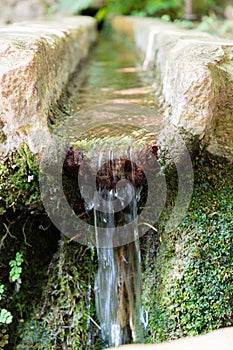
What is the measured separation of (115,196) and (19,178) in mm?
577

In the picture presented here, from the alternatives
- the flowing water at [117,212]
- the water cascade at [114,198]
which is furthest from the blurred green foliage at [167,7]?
the water cascade at [114,198]

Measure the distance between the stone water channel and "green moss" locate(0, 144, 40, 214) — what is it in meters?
0.19

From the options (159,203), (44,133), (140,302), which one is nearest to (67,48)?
(44,133)

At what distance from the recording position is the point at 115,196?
→ 8.83ft

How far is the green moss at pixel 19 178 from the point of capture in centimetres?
258

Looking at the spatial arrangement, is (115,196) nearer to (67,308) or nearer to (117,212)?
(117,212)

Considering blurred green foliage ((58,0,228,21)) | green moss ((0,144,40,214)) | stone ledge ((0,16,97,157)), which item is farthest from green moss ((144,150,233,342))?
blurred green foliage ((58,0,228,21))

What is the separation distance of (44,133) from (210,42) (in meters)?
1.36

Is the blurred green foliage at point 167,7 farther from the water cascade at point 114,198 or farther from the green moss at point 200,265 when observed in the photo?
the green moss at point 200,265

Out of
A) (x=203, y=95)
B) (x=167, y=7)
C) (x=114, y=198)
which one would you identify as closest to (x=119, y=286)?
(x=114, y=198)

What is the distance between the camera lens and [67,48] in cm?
414

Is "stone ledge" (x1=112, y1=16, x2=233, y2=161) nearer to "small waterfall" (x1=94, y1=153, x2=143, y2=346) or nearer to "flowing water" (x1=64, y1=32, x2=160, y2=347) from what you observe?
"flowing water" (x1=64, y1=32, x2=160, y2=347)

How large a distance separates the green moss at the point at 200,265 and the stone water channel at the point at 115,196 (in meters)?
0.20

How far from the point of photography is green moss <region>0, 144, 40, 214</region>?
2584mm
